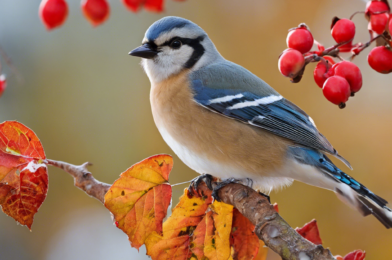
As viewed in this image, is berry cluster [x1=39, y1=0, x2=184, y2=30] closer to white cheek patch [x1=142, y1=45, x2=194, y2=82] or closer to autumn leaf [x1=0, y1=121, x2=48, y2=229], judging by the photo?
white cheek patch [x1=142, y1=45, x2=194, y2=82]

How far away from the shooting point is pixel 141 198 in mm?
1162

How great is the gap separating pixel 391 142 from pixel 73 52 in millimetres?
3106

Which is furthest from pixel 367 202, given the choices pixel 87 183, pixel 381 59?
pixel 87 183

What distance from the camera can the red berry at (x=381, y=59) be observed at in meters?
1.22

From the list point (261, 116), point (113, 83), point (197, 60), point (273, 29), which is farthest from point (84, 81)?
point (261, 116)

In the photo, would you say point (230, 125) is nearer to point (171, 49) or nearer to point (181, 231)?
point (171, 49)

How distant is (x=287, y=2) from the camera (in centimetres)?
374

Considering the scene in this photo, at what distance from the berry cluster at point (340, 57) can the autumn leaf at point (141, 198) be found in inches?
20.2

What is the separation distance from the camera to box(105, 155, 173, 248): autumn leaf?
112cm

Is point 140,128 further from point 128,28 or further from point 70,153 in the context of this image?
point 128,28

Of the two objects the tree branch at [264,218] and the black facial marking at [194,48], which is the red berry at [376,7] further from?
the black facial marking at [194,48]

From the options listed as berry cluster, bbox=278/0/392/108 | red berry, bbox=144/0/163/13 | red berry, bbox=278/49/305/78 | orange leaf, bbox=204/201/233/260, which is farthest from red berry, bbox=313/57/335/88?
red berry, bbox=144/0/163/13

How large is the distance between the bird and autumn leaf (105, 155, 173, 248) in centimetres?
54

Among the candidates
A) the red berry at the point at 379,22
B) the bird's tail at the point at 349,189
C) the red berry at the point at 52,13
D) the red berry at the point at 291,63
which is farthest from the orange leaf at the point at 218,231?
the red berry at the point at 52,13
